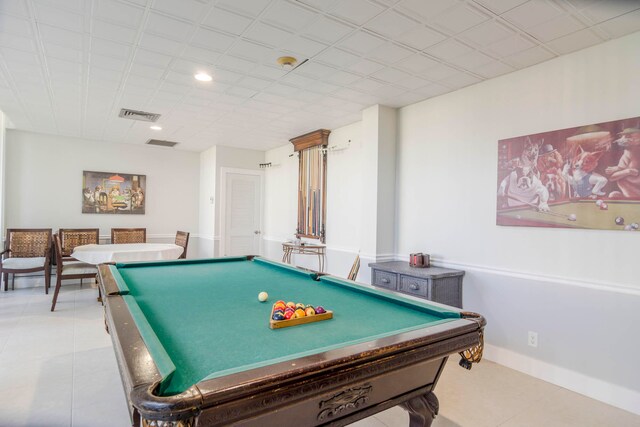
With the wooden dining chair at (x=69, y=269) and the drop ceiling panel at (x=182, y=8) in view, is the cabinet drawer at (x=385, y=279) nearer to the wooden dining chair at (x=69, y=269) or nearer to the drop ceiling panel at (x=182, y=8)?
the drop ceiling panel at (x=182, y=8)

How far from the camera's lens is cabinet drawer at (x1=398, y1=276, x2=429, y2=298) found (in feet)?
10.2

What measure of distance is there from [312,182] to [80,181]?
13.8 feet

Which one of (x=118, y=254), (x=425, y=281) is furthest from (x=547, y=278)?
(x=118, y=254)

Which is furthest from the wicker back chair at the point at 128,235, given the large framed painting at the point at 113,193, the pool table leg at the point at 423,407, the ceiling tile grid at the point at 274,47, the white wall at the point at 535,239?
the pool table leg at the point at 423,407

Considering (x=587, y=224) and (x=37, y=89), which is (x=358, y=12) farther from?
(x=37, y=89)

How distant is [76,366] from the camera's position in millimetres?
2885

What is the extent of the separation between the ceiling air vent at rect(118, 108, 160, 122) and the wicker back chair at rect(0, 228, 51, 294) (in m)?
2.39

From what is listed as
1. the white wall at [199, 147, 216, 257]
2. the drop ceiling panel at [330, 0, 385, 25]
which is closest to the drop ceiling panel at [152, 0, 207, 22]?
the drop ceiling panel at [330, 0, 385, 25]

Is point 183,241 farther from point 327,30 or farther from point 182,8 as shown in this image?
point 327,30

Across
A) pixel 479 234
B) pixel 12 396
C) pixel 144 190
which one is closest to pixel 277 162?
pixel 144 190

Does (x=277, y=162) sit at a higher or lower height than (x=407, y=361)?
higher

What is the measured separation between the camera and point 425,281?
311 cm

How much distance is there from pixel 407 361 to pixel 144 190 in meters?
6.73

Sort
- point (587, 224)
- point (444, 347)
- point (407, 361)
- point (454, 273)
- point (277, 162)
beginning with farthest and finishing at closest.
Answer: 1. point (277, 162)
2. point (454, 273)
3. point (587, 224)
4. point (444, 347)
5. point (407, 361)
